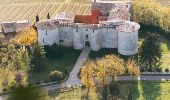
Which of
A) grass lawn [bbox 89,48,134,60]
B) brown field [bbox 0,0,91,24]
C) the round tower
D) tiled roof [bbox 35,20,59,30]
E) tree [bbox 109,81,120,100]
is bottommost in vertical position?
tree [bbox 109,81,120,100]

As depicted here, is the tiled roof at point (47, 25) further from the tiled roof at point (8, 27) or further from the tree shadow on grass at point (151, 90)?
the tree shadow on grass at point (151, 90)

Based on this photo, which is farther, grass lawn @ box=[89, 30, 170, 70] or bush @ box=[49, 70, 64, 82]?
grass lawn @ box=[89, 30, 170, 70]

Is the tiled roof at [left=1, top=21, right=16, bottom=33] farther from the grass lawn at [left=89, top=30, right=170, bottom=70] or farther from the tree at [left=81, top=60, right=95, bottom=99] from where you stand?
the tree at [left=81, top=60, right=95, bottom=99]

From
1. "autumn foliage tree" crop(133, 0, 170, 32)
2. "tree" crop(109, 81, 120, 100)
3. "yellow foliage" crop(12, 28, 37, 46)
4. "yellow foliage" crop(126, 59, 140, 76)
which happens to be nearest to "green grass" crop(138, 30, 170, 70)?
"autumn foliage tree" crop(133, 0, 170, 32)

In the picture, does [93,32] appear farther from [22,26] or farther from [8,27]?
[8,27]

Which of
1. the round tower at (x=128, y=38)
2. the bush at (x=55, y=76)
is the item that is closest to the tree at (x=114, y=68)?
the bush at (x=55, y=76)

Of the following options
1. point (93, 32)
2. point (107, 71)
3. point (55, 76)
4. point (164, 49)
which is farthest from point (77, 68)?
point (164, 49)
